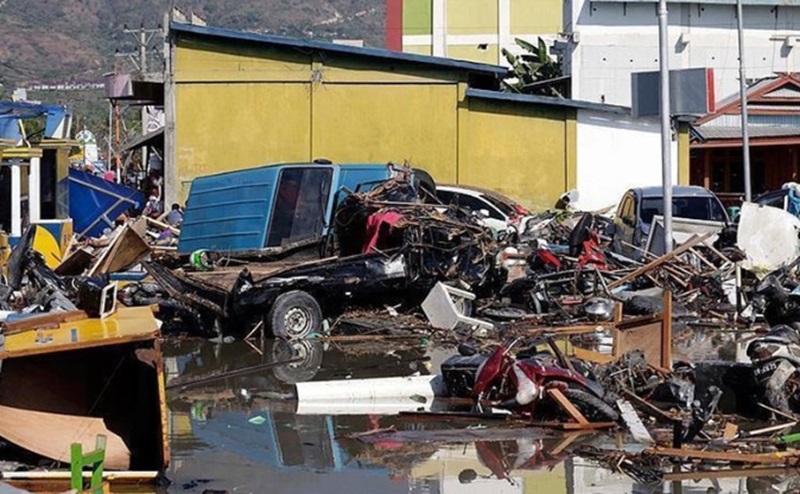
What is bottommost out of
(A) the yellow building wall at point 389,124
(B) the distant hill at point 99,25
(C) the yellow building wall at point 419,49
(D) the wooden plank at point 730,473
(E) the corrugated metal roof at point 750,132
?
(D) the wooden plank at point 730,473

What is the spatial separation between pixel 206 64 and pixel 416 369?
56.8 ft

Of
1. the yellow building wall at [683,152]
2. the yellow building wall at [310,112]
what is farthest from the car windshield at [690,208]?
the yellow building wall at [683,152]

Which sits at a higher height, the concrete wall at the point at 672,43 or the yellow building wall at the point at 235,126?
the concrete wall at the point at 672,43

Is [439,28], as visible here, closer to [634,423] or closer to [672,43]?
[672,43]

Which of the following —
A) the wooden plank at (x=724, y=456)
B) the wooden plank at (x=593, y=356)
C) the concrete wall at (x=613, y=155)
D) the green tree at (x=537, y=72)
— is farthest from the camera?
the green tree at (x=537, y=72)

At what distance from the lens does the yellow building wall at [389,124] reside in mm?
30000

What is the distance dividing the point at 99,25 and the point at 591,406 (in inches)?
6378

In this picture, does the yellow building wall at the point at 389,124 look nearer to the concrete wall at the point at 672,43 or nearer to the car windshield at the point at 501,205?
the car windshield at the point at 501,205

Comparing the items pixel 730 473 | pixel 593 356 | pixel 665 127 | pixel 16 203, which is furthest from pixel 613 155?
pixel 730 473

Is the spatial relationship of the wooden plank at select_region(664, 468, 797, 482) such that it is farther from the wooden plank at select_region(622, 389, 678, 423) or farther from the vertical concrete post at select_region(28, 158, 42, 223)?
the vertical concrete post at select_region(28, 158, 42, 223)

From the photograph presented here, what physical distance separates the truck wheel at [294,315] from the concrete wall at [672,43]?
32959 mm

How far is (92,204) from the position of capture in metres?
30.0

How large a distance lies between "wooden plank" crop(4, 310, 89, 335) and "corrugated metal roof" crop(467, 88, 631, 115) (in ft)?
69.6

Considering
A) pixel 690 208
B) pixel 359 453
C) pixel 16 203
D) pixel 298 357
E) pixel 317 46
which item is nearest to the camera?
pixel 359 453
